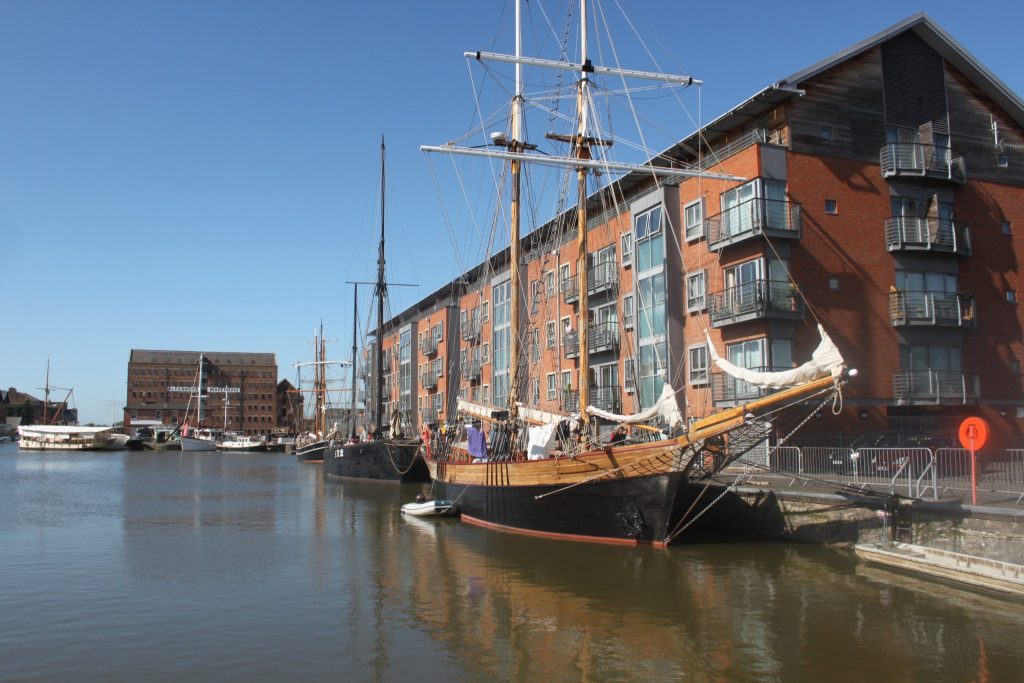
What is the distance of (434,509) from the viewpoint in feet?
106

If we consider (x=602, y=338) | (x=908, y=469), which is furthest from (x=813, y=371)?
(x=602, y=338)

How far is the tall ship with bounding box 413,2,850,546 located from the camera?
66.7 feet

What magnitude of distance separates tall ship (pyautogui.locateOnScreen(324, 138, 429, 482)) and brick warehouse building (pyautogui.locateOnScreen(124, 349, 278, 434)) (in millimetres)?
109738

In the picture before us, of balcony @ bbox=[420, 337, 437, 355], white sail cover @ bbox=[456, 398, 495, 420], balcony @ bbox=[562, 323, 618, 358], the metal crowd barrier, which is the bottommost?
the metal crowd barrier

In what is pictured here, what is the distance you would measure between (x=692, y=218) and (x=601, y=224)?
763 cm

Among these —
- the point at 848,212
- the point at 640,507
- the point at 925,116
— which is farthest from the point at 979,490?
the point at 925,116

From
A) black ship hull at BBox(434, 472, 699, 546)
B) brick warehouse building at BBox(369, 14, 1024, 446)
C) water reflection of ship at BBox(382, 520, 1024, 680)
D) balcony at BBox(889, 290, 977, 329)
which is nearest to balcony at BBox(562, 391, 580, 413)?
brick warehouse building at BBox(369, 14, 1024, 446)

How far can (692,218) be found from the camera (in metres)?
35.0

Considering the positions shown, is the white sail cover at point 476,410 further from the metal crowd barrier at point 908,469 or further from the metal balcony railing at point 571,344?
the metal crowd barrier at point 908,469

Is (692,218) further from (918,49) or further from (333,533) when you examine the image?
(333,533)

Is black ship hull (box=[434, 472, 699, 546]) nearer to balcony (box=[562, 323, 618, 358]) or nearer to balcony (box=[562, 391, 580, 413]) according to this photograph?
balcony (box=[562, 323, 618, 358])

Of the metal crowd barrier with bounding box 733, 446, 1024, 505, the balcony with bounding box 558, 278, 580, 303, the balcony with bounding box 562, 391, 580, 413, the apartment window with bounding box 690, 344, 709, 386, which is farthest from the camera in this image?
the balcony with bounding box 558, 278, 580, 303

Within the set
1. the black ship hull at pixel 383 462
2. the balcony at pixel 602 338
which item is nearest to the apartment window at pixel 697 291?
the balcony at pixel 602 338

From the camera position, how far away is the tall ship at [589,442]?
66.7ft
